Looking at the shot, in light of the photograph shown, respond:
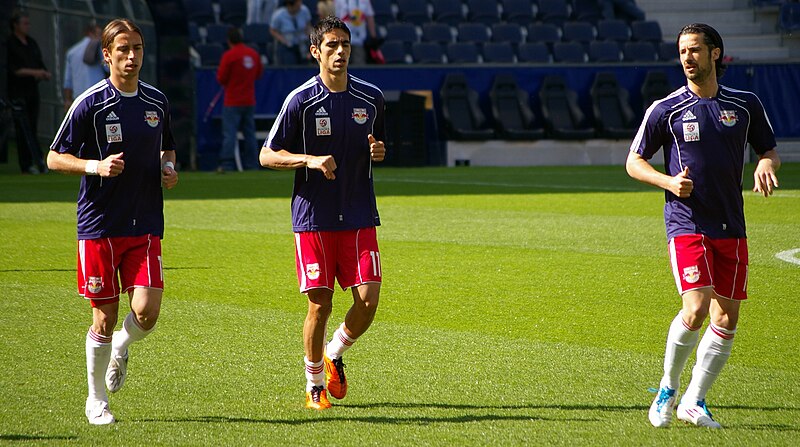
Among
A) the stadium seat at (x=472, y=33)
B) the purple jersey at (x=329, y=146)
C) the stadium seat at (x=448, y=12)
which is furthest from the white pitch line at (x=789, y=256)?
the stadium seat at (x=448, y=12)

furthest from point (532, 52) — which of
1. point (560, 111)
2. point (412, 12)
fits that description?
point (412, 12)

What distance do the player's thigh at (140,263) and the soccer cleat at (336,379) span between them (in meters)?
0.99

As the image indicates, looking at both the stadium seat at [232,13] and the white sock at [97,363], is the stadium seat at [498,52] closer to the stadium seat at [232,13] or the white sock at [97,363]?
the stadium seat at [232,13]

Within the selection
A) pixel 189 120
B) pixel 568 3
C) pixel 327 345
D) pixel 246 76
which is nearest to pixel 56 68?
pixel 189 120

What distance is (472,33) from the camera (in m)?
29.2

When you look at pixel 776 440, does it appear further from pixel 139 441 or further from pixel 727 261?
pixel 139 441

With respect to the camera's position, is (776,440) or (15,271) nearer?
(776,440)

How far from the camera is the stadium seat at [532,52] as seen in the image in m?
28.7

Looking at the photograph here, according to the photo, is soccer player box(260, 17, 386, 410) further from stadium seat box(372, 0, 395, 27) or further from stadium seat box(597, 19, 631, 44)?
stadium seat box(597, 19, 631, 44)

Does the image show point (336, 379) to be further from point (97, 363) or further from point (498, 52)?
point (498, 52)

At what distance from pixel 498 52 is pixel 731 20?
796cm

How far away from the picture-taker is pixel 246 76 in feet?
73.9

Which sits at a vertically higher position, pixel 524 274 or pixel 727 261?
pixel 727 261

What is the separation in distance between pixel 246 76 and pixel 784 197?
10028mm
